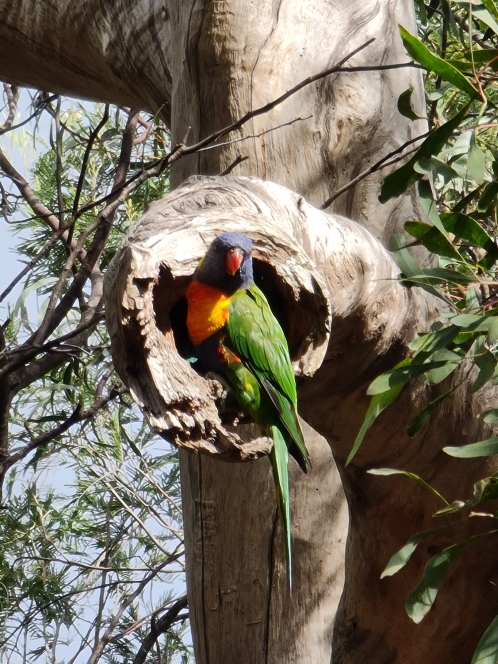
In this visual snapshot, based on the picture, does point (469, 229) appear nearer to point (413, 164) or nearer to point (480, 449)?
point (413, 164)

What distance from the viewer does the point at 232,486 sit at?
6.81ft

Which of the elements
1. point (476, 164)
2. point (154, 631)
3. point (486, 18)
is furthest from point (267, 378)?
point (154, 631)

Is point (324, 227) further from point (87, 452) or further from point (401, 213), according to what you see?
point (87, 452)

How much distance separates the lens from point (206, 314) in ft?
5.60

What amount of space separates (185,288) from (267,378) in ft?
0.77

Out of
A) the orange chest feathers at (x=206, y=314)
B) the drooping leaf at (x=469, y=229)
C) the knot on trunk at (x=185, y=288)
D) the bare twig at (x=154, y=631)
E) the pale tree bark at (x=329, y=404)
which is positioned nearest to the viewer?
the knot on trunk at (x=185, y=288)

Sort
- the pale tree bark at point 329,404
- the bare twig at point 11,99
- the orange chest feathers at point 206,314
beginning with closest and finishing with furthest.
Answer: the orange chest feathers at point 206,314
the pale tree bark at point 329,404
the bare twig at point 11,99

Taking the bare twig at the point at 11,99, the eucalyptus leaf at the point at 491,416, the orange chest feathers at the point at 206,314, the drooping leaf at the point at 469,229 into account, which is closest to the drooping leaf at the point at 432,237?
the drooping leaf at the point at 469,229

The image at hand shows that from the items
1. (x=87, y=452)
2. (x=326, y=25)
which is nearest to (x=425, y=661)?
(x=326, y=25)

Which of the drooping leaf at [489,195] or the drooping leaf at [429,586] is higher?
the drooping leaf at [489,195]

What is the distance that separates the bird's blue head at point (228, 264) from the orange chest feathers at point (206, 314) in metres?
0.02

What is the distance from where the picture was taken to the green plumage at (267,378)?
1570 mm

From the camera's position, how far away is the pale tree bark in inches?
69.8

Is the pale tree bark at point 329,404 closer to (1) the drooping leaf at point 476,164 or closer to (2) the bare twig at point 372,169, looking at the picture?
(2) the bare twig at point 372,169
